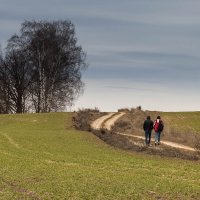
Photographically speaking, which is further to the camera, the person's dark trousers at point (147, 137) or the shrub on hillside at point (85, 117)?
the shrub on hillside at point (85, 117)

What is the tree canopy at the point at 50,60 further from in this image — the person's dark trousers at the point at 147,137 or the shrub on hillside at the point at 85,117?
the person's dark trousers at the point at 147,137

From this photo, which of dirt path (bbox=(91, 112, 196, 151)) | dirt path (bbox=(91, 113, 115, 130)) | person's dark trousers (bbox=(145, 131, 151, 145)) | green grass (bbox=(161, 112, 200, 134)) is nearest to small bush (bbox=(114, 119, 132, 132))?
dirt path (bbox=(91, 112, 196, 151))

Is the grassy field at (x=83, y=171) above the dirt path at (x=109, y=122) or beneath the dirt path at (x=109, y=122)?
beneath

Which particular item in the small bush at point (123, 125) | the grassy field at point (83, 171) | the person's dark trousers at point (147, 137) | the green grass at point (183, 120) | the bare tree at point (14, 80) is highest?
the bare tree at point (14, 80)

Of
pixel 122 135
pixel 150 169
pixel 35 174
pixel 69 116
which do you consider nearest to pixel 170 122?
pixel 69 116

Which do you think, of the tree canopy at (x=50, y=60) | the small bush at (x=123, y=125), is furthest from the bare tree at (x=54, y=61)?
the small bush at (x=123, y=125)

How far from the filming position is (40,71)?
263 ft

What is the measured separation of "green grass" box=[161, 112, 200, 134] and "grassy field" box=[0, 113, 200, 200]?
1978cm

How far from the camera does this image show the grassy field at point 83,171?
833 inches

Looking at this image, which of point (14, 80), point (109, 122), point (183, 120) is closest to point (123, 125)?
point (109, 122)

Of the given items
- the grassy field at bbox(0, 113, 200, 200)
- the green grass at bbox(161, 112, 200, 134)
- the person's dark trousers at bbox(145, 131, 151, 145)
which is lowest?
the grassy field at bbox(0, 113, 200, 200)

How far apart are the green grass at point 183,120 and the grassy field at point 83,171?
19.8 meters

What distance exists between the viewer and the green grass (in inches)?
2482

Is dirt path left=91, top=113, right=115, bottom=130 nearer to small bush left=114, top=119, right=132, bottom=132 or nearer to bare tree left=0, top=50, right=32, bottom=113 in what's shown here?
small bush left=114, top=119, right=132, bottom=132
